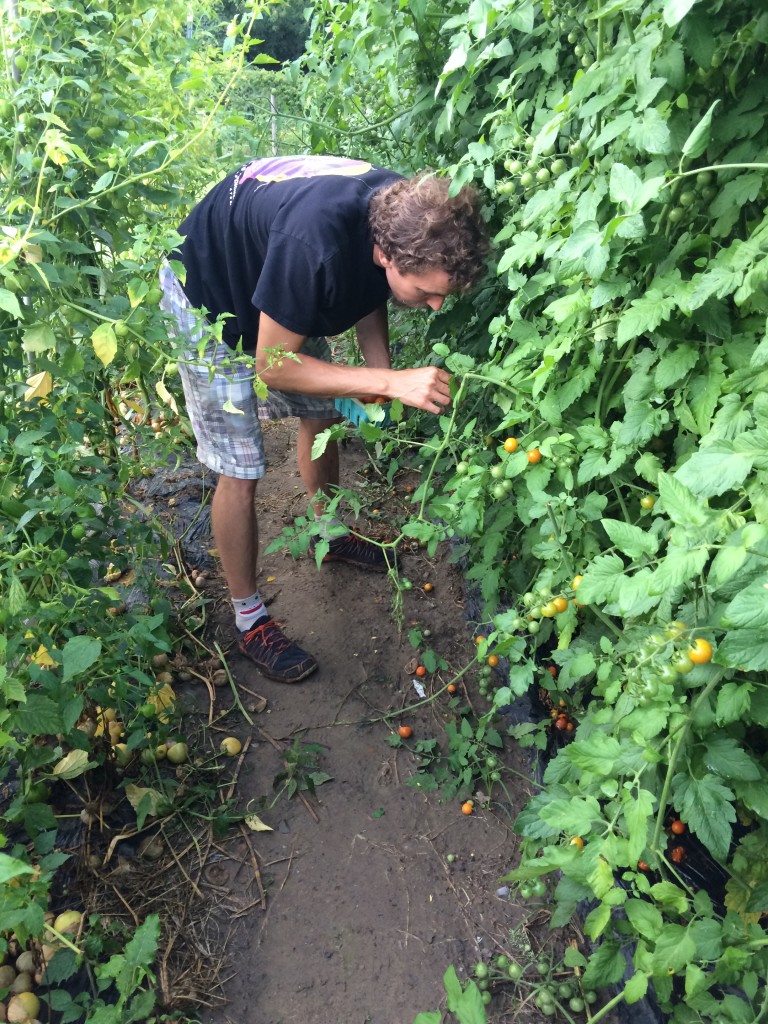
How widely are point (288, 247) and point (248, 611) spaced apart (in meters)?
1.42

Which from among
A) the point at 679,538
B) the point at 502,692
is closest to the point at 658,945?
the point at 502,692

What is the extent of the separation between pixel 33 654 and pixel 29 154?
1.16 metres

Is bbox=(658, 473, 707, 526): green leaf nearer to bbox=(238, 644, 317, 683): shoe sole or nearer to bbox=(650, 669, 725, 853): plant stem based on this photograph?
bbox=(650, 669, 725, 853): plant stem

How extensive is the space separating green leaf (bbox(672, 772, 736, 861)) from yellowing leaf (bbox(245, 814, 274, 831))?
1.39 m

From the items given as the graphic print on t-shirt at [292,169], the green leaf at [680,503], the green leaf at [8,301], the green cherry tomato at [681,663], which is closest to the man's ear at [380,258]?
the graphic print on t-shirt at [292,169]

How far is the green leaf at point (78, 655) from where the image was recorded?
158 centimetres

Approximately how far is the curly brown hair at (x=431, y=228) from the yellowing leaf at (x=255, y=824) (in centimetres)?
183

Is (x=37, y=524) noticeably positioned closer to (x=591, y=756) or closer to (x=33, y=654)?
(x=33, y=654)

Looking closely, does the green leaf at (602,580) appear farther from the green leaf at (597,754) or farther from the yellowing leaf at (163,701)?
the yellowing leaf at (163,701)

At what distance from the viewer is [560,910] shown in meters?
1.57

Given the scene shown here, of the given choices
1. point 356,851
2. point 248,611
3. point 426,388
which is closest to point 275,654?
point 248,611

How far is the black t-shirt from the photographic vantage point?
1951 mm

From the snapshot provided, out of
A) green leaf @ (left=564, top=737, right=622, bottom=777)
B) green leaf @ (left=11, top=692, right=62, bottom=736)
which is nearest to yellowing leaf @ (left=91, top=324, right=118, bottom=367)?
green leaf @ (left=11, top=692, right=62, bottom=736)

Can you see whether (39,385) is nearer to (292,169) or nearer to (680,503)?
(292,169)
